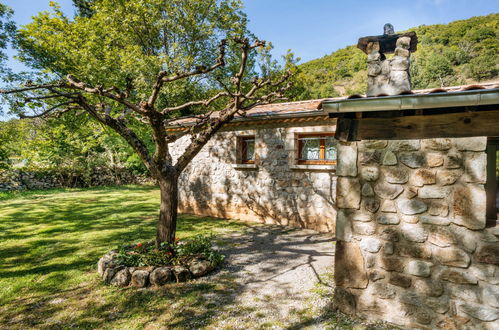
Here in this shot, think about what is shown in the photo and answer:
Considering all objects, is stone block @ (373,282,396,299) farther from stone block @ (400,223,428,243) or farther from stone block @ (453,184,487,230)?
stone block @ (453,184,487,230)

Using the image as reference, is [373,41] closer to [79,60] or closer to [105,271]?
[105,271]

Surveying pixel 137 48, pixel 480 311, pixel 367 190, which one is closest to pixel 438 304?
pixel 480 311

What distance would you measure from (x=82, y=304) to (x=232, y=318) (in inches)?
77.4

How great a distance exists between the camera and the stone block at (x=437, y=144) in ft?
8.24

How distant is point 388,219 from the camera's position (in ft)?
8.93

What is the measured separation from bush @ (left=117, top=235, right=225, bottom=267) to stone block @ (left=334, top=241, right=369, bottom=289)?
2.11 meters

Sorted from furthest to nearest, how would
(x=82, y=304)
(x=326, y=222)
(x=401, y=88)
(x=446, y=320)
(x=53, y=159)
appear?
(x=53, y=159)
(x=326, y=222)
(x=82, y=304)
(x=401, y=88)
(x=446, y=320)

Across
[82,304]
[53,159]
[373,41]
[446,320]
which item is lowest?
[82,304]

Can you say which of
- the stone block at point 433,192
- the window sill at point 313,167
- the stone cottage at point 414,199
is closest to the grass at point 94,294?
the stone cottage at point 414,199

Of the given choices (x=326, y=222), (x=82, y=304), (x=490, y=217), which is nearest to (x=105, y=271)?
(x=82, y=304)

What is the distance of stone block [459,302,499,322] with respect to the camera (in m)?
2.36

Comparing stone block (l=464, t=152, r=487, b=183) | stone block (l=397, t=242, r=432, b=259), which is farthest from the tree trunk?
stone block (l=464, t=152, r=487, b=183)

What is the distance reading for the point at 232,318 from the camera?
299cm

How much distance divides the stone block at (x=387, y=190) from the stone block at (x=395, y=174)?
0.17ft
